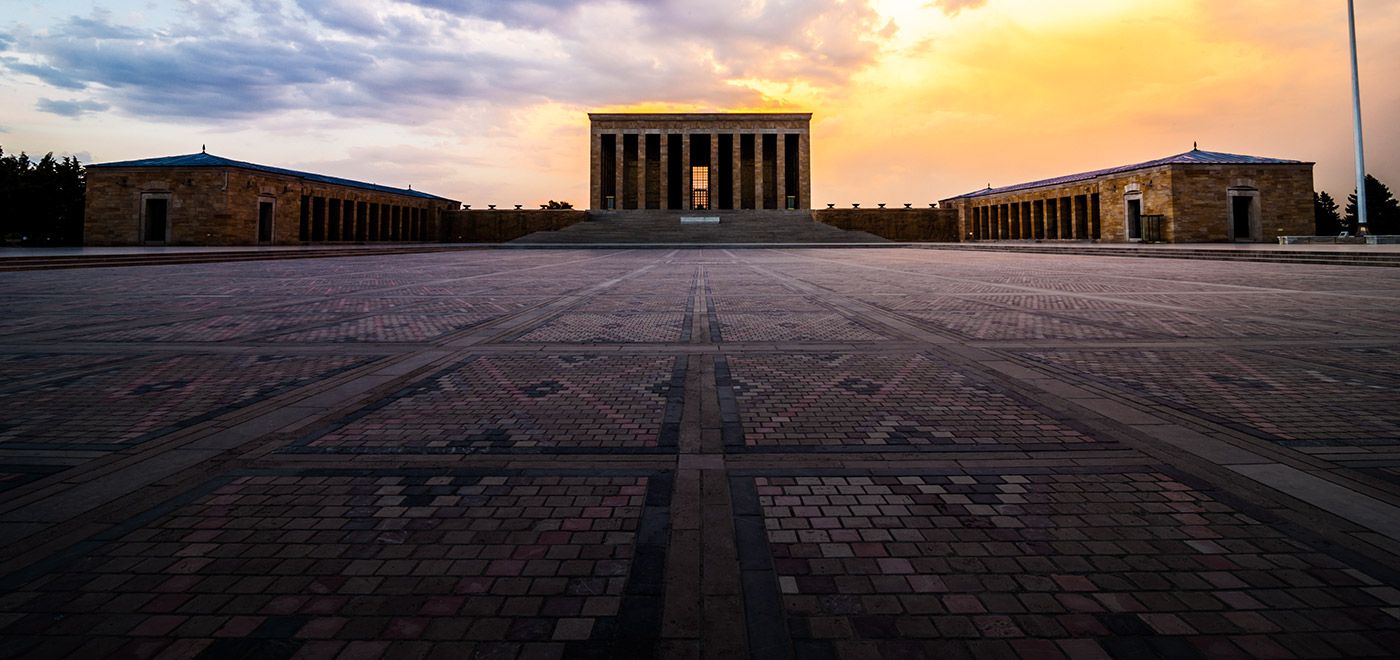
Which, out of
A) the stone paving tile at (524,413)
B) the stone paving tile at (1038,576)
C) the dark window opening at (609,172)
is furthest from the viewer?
the dark window opening at (609,172)

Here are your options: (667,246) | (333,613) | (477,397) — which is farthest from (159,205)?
(333,613)

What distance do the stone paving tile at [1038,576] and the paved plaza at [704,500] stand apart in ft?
0.05

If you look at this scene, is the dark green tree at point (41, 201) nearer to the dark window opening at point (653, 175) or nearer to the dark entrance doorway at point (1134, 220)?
the dark window opening at point (653, 175)

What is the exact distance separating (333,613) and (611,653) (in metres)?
1.01

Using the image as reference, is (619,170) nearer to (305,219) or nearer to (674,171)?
(674,171)

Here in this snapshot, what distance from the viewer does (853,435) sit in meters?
3.97

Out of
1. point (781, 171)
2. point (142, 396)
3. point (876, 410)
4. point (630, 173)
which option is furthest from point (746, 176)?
point (142, 396)

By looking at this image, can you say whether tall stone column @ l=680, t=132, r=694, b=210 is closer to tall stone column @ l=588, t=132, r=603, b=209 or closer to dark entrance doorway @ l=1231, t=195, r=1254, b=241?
tall stone column @ l=588, t=132, r=603, b=209

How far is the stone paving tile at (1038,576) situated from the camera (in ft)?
6.39

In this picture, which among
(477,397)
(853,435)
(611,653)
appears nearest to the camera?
(611,653)

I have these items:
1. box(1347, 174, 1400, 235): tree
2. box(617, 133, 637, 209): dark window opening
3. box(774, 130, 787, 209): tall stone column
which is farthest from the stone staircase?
box(1347, 174, 1400, 235): tree

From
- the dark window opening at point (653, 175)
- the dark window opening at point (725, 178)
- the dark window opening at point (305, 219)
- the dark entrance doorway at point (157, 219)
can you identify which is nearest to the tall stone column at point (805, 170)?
the dark window opening at point (725, 178)

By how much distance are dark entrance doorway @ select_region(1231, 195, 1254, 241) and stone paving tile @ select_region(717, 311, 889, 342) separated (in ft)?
146

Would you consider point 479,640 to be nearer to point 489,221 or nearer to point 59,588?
point 59,588
